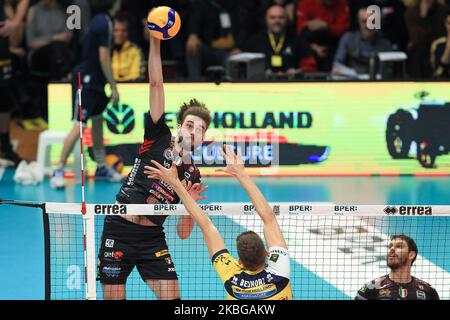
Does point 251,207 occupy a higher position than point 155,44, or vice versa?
point 155,44

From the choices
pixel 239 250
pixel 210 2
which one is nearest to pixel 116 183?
pixel 210 2

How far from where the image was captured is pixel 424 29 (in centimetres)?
2186

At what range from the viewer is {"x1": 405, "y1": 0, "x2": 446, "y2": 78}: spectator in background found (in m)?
21.8

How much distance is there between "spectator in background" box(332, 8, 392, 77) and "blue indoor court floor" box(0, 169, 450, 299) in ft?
9.35

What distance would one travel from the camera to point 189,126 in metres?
9.62

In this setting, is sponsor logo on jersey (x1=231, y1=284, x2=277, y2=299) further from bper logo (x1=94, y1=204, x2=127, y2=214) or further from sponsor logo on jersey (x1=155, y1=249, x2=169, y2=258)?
bper logo (x1=94, y1=204, x2=127, y2=214)

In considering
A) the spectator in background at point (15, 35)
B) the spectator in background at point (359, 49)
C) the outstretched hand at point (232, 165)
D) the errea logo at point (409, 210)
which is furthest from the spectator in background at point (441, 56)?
the outstretched hand at point (232, 165)

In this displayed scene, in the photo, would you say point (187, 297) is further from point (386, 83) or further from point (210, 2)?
point (210, 2)

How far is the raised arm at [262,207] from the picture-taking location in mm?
8768

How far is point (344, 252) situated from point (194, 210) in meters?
5.26

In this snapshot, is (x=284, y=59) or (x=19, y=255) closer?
(x=19, y=255)

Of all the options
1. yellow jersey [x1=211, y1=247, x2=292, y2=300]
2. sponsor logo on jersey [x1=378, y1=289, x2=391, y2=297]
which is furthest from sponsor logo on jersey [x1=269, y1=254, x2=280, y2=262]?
sponsor logo on jersey [x1=378, y1=289, x2=391, y2=297]

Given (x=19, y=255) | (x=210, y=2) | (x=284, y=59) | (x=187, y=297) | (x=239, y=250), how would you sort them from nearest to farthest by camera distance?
(x=239, y=250)
(x=187, y=297)
(x=19, y=255)
(x=284, y=59)
(x=210, y=2)
